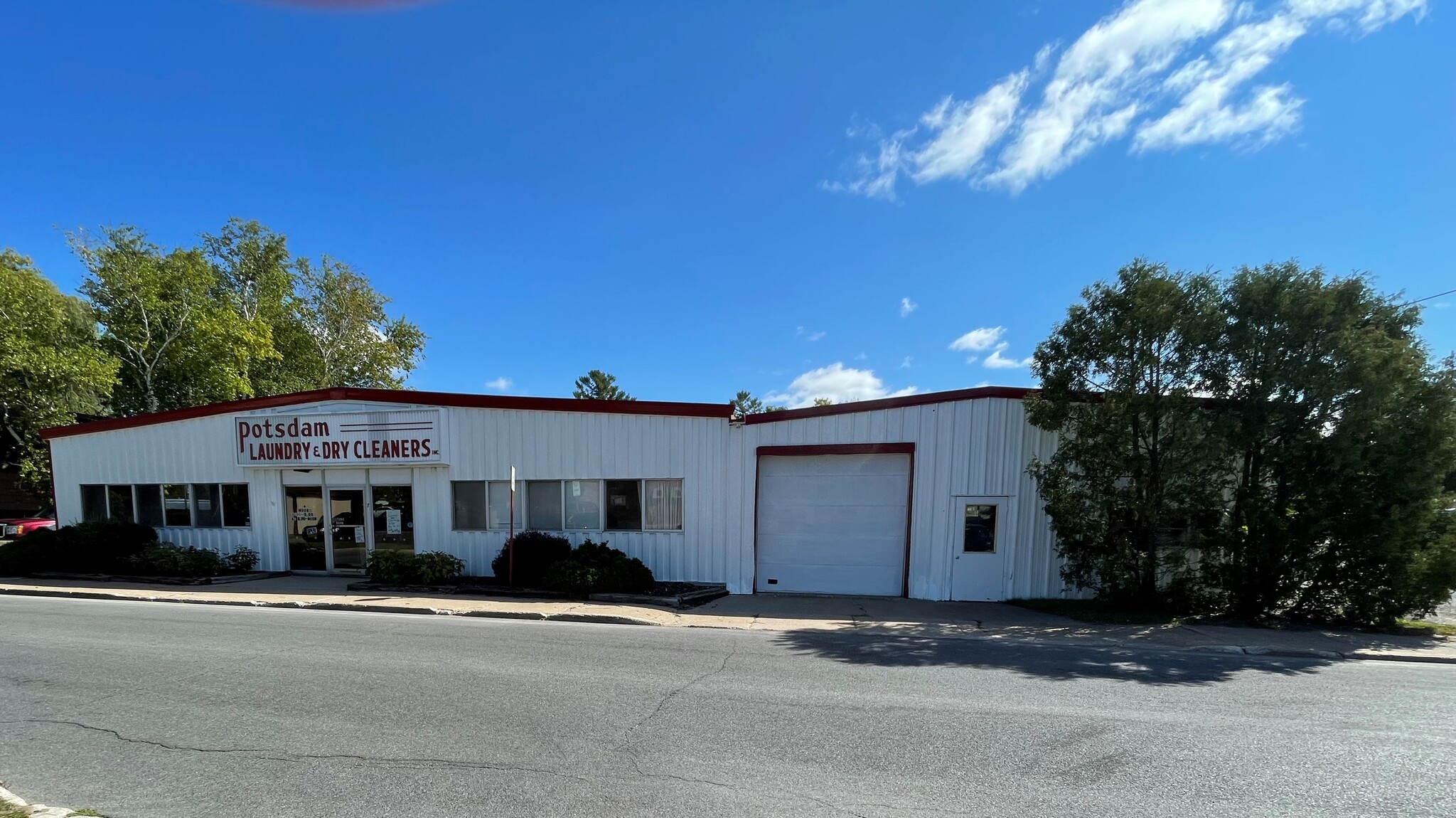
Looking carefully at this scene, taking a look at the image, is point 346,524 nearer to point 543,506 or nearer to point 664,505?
point 543,506

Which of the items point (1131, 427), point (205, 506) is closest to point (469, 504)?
point (205, 506)

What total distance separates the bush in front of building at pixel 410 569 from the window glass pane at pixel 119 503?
27.5 feet

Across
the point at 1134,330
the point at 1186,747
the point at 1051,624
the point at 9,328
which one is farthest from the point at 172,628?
the point at 9,328

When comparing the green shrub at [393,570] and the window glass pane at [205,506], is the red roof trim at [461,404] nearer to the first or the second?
the window glass pane at [205,506]

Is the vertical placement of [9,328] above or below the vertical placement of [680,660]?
above

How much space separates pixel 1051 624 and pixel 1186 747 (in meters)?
4.66

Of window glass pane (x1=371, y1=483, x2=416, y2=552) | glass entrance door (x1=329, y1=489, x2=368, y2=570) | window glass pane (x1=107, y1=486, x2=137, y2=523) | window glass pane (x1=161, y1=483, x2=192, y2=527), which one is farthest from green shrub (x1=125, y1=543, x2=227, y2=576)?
window glass pane (x1=371, y1=483, x2=416, y2=552)

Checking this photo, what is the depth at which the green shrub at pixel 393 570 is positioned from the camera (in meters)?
11.4

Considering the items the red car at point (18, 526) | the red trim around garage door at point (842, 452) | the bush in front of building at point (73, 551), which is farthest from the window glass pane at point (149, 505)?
the red trim around garage door at point (842, 452)

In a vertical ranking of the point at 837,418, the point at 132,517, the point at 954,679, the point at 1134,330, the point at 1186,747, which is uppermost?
the point at 1134,330

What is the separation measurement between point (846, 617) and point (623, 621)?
137 inches

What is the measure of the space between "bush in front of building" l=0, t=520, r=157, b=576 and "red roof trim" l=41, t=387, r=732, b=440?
9.12 ft

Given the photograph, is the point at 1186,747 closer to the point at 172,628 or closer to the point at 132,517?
the point at 172,628

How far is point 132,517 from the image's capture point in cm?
1449
